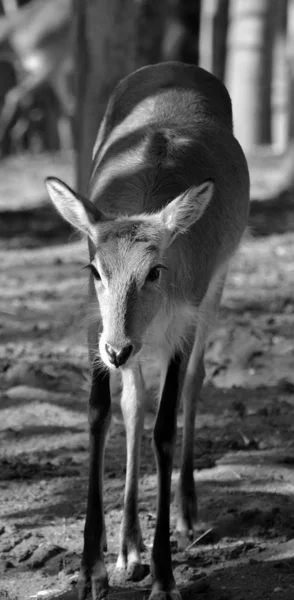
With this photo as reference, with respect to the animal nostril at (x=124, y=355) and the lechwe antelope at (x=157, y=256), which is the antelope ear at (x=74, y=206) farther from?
the animal nostril at (x=124, y=355)

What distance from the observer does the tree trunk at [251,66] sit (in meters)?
16.0

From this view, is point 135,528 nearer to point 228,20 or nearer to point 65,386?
point 65,386

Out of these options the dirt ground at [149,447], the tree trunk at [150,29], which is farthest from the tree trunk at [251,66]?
the dirt ground at [149,447]

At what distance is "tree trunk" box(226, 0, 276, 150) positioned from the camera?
52.4 feet

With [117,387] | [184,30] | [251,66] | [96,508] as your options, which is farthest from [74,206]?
[184,30]

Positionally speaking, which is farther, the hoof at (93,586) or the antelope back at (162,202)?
the hoof at (93,586)

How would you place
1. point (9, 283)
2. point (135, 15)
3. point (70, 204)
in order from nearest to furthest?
point (70, 204)
point (9, 283)
point (135, 15)

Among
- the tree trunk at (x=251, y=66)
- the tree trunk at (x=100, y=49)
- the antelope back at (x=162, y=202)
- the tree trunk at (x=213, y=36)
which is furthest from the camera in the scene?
the tree trunk at (x=213, y=36)

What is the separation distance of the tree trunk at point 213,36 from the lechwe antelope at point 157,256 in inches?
441

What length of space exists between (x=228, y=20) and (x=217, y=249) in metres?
17.0

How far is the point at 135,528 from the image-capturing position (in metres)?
4.94

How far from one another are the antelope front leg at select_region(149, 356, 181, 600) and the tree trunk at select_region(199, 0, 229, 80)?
497 inches

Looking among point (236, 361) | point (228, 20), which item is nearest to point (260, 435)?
point (236, 361)

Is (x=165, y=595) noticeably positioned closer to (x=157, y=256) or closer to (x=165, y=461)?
(x=165, y=461)
